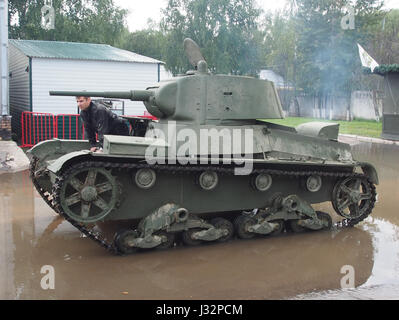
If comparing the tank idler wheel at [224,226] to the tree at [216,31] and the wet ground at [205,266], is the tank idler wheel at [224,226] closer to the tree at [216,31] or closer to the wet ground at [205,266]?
the wet ground at [205,266]

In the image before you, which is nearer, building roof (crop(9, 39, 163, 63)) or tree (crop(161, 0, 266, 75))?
building roof (crop(9, 39, 163, 63))

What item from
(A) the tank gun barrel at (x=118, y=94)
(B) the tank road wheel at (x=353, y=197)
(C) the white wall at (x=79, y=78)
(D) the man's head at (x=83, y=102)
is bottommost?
(B) the tank road wheel at (x=353, y=197)

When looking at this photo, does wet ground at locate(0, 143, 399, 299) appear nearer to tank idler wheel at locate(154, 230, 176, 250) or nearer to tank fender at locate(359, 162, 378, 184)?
tank idler wheel at locate(154, 230, 176, 250)

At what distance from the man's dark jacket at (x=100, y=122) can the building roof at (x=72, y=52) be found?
36.8ft

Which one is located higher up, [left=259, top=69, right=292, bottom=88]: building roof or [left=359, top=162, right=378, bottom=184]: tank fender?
[left=259, top=69, right=292, bottom=88]: building roof

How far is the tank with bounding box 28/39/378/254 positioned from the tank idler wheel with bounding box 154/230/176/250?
1 cm

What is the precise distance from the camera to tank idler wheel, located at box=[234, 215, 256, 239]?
24.3 ft

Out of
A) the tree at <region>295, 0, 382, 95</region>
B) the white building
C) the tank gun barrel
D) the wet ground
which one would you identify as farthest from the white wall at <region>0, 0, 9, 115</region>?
the tree at <region>295, 0, 382, 95</region>

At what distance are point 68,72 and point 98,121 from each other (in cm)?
1181

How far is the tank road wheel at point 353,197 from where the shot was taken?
8.14 meters

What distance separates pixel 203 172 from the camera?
6883 millimetres

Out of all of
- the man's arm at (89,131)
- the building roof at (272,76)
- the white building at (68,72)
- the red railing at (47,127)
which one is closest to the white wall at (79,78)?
the white building at (68,72)

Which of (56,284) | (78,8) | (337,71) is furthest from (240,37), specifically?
(56,284)

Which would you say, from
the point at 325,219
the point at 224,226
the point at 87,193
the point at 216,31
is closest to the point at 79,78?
the point at 224,226
